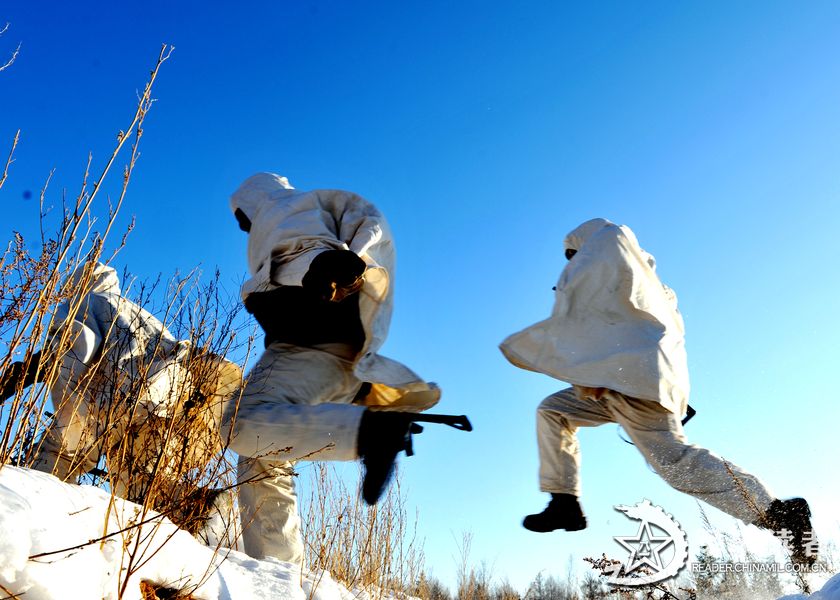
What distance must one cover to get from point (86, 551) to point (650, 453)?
2368mm

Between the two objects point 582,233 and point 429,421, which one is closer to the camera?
point 429,421

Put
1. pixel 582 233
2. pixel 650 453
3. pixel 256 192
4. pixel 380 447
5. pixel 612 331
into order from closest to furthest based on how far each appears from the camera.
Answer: pixel 380 447, pixel 650 453, pixel 612 331, pixel 256 192, pixel 582 233

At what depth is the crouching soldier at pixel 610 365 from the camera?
3.15 metres

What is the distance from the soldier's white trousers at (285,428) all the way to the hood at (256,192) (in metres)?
0.89

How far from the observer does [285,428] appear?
2.60 metres

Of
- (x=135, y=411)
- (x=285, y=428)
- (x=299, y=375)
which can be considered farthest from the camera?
(x=299, y=375)

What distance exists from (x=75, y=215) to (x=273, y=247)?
164 centimetres

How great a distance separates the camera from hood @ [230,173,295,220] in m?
3.66

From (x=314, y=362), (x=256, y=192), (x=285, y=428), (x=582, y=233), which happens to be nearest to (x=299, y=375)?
(x=314, y=362)

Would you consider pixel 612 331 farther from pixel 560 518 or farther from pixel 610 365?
pixel 560 518

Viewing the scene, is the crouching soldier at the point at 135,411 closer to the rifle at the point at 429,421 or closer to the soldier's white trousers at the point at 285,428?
the soldier's white trousers at the point at 285,428

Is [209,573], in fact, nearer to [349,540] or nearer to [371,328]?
[371,328]

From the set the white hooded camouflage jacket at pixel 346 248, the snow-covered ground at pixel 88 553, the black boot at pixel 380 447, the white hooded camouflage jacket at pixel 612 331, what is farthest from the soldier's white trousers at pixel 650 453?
the black boot at pixel 380 447

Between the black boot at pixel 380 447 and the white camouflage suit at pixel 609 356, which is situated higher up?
the white camouflage suit at pixel 609 356
